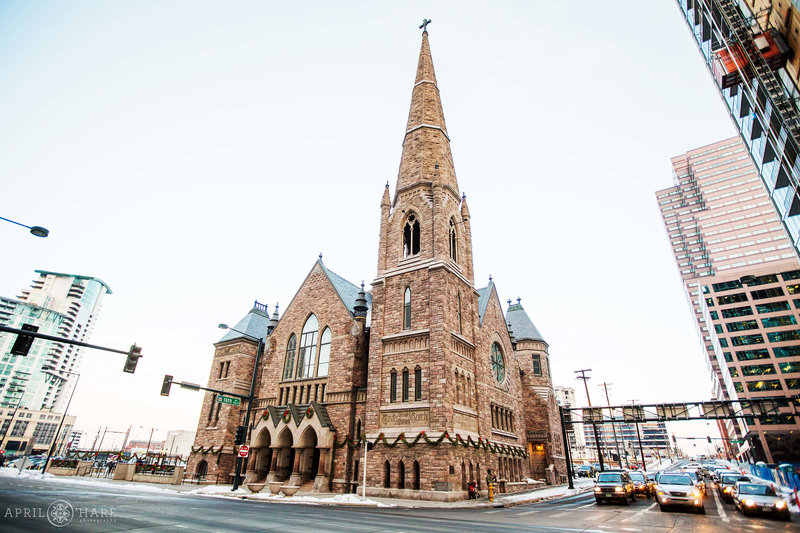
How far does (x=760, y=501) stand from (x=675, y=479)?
315cm

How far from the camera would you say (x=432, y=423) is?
24.5m

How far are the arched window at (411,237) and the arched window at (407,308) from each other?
3687 millimetres

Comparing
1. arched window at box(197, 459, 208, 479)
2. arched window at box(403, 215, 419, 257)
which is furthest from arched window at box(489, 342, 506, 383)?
arched window at box(197, 459, 208, 479)

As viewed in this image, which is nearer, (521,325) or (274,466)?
(274,466)

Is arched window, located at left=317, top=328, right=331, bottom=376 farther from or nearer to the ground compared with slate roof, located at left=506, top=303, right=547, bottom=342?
nearer to the ground

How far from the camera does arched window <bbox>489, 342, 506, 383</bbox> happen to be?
1407 inches

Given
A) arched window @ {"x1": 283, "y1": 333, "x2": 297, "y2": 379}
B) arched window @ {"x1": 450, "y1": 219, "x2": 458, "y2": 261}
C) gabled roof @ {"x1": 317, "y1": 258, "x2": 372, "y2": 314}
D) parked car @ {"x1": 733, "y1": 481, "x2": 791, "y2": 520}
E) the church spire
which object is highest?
the church spire

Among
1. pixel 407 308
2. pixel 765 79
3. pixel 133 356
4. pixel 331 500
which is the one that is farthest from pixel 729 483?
pixel 133 356

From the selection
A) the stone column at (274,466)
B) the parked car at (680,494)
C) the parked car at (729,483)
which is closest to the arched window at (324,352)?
the stone column at (274,466)

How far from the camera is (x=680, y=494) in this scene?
18.0m

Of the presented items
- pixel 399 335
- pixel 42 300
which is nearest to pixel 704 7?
pixel 399 335

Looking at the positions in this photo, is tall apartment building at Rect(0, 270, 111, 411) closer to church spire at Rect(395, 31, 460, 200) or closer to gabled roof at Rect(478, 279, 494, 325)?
church spire at Rect(395, 31, 460, 200)

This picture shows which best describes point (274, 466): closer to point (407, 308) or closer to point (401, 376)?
point (401, 376)

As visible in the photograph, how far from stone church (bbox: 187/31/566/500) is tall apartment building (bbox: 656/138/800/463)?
21995 mm
